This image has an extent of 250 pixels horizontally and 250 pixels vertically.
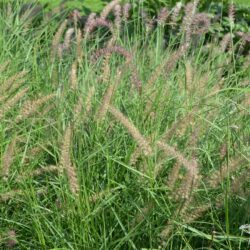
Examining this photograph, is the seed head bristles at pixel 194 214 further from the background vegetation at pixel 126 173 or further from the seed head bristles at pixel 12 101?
the seed head bristles at pixel 12 101

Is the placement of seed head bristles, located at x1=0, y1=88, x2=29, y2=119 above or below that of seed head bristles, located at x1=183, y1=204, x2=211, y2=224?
above

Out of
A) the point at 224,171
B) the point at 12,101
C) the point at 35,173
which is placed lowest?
the point at 35,173

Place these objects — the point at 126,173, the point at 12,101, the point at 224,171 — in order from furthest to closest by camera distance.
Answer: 1. the point at 126,173
2. the point at 12,101
3. the point at 224,171

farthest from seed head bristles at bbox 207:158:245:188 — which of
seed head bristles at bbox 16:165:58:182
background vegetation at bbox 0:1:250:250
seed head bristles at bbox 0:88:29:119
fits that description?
seed head bristles at bbox 0:88:29:119

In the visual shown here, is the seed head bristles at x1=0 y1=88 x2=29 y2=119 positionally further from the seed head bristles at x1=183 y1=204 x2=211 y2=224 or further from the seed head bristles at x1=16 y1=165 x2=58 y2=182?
the seed head bristles at x1=183 y1=204 x2=211 y2=224

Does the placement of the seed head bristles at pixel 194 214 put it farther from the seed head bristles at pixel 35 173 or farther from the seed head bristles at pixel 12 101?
the seed head bristles at pixel 12 101

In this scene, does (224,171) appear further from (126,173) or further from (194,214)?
(126,173)

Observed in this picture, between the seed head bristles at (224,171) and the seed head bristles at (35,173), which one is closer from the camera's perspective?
the seed head bristles at (224,171)

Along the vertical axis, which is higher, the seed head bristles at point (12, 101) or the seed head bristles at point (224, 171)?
the seed head bristles at point (12, 101)

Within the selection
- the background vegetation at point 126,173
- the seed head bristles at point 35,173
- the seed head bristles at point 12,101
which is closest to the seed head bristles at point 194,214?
the background vegetation at point 126,173

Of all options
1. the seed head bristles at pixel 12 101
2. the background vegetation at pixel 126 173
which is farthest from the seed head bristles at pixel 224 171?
the seed head bristles at pixel 12 101

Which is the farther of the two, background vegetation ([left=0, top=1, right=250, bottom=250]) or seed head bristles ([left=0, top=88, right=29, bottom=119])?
seed head bristles ([left=0, top=88, right=29, bottom=119])

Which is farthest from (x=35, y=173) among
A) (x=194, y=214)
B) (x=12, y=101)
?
(x=194, y=214)

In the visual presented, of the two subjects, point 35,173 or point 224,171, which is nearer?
point 224,171
